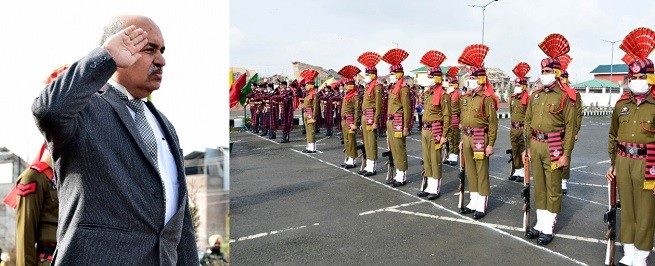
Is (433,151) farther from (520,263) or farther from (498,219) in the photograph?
(520,263)

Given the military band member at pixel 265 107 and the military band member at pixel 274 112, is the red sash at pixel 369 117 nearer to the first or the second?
the military band member at pixel 274 112

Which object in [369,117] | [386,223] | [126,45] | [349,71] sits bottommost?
[386,223]

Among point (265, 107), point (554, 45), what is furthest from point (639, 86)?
point (265, 107)

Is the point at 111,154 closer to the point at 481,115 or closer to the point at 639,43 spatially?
the point at 639,43

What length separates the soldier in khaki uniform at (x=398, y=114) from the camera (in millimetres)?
8203

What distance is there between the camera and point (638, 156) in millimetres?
4488

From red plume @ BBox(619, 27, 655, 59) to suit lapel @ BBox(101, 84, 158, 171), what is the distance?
4.75 meters

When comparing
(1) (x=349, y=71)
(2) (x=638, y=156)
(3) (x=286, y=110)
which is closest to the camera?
(2) (x=638, y=156)

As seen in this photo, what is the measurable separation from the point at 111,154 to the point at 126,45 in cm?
36

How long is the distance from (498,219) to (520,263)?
1.60 metres

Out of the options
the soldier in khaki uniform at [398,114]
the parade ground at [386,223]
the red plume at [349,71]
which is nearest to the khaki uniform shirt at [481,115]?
the parade ground at [386,223]

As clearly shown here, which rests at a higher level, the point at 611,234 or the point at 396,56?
the point at 396,56

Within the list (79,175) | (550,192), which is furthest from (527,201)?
(79,175)

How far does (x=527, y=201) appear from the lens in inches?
218
